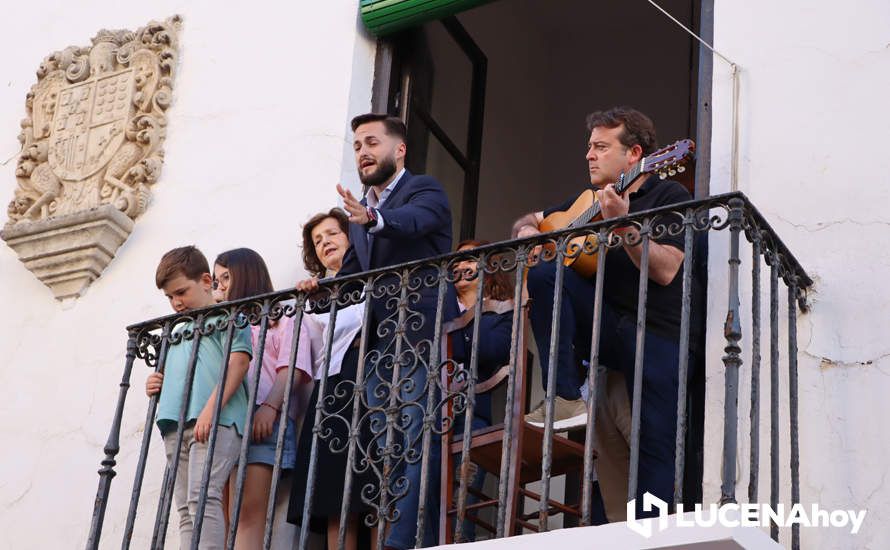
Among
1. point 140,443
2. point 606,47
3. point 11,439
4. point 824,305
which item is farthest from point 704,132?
point 606,47

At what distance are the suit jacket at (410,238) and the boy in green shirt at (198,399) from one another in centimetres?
53

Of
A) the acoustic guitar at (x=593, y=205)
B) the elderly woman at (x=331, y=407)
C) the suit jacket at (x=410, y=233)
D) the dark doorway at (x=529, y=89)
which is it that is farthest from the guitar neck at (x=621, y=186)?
the dark doorway at (x=529, y=89)

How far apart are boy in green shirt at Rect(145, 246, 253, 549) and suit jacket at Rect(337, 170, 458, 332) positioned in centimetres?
53

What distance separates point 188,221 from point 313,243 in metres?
0.96

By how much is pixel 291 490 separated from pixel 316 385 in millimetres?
428

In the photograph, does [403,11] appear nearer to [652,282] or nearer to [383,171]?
[383,171]

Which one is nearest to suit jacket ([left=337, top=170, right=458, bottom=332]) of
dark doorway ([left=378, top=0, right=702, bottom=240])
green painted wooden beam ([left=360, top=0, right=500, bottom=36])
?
green painted wooden beam ([left=360, top=0, right=500, bottom=36])

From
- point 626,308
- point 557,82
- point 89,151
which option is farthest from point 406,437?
point 557,82

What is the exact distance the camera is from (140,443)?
24.9 ft

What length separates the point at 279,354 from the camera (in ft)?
22.9

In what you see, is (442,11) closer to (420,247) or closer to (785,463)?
(420,247)

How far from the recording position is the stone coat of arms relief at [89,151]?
804 centimetres

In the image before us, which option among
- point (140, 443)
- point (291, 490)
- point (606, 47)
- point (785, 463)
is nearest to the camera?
point (785, 463)

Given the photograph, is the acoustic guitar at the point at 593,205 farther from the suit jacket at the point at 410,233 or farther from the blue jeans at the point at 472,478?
the blue jeans at the point at 472,478
